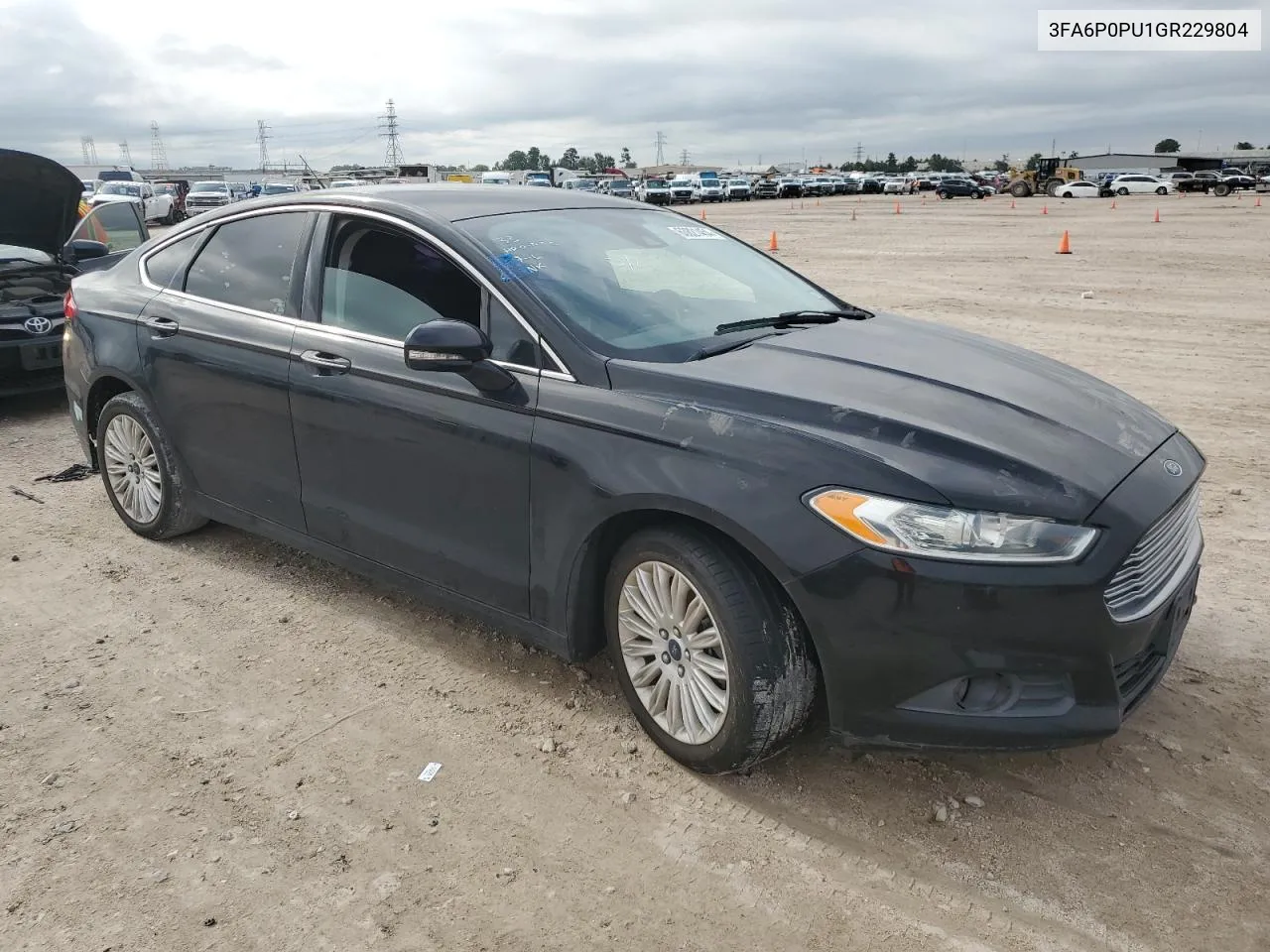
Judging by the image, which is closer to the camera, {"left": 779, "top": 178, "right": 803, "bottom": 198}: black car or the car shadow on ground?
the car shadow on ground

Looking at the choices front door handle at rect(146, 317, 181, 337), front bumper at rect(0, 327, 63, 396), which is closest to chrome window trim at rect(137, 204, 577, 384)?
front door handle at rect(146, 317, 181, 337)

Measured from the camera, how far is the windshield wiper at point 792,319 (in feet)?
11.7

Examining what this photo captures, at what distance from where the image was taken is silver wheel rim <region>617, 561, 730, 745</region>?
288cm

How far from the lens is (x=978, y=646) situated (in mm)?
2506

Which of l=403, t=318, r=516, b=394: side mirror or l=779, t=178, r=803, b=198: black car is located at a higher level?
l=403, t=318, r=516, b=394: side mirror

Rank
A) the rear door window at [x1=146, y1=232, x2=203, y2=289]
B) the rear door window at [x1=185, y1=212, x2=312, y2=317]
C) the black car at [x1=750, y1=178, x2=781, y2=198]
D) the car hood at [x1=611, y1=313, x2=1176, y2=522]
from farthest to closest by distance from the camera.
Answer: the black car at [x1=750, y1=178, x2=781, y2=198], the rear door window at [x1=146, y1=232, x2=203, y2=289], the rear door window at [x1=185, y1=212, x2=312, y2=317], the car hood at [x1=611, y1=313, x2=1176, y2=522]

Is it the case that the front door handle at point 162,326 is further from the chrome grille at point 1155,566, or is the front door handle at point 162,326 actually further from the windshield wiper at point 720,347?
the chrome grille at point 1155,566

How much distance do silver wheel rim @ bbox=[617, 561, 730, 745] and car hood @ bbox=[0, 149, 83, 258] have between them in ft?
20.7

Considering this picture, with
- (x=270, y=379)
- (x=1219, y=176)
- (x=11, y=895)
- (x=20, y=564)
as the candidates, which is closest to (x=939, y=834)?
(x=11, y=895)

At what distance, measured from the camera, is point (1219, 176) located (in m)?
58.1

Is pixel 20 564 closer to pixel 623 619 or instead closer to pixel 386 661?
pixel 386 661

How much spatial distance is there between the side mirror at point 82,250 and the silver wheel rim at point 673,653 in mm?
7234

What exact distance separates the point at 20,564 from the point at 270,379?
6.11ft

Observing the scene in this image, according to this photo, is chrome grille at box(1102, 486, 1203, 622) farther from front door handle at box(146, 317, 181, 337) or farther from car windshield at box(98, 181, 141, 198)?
car windshield at box(98, 181, 141, 198)
